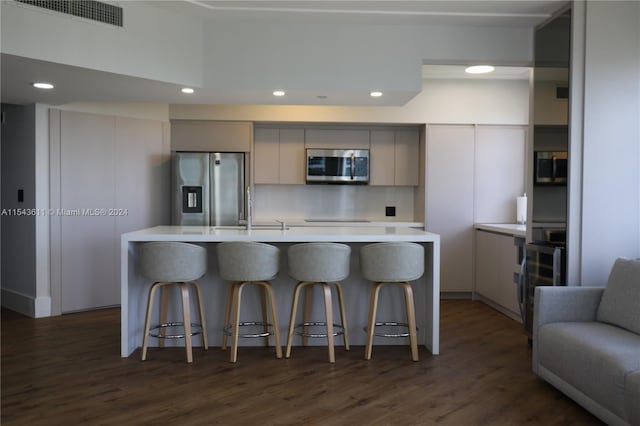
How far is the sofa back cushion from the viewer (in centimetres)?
315

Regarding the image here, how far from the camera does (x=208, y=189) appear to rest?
6.06 metres

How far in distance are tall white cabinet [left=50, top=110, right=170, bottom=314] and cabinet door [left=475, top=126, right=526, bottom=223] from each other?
3763 millimetres

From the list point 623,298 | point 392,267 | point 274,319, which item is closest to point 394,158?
point 392,267

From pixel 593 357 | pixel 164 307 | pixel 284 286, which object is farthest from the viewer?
pixel 284 286

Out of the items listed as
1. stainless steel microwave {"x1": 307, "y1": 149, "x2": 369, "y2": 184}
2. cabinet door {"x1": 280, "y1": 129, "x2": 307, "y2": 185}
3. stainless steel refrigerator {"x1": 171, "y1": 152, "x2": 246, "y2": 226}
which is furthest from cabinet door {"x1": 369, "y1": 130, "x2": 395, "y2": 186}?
stainless steel refrigerator {"x1": 171, "y1": 152, "x2": 246, "y2": 226}

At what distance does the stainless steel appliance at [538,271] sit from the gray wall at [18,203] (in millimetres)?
4688

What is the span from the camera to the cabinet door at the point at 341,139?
6652mm

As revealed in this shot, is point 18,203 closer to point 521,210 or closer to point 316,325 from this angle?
point 316,325

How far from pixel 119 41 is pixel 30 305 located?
3.01m

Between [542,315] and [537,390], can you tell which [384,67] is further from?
[537,390]

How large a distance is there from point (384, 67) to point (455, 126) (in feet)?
6.59

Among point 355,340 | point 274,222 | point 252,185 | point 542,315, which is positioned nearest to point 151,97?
point 252,185

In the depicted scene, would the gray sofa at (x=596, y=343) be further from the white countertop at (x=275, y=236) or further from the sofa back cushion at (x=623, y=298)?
the white countertop at (x=275, y=236)

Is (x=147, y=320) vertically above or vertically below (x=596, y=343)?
below
